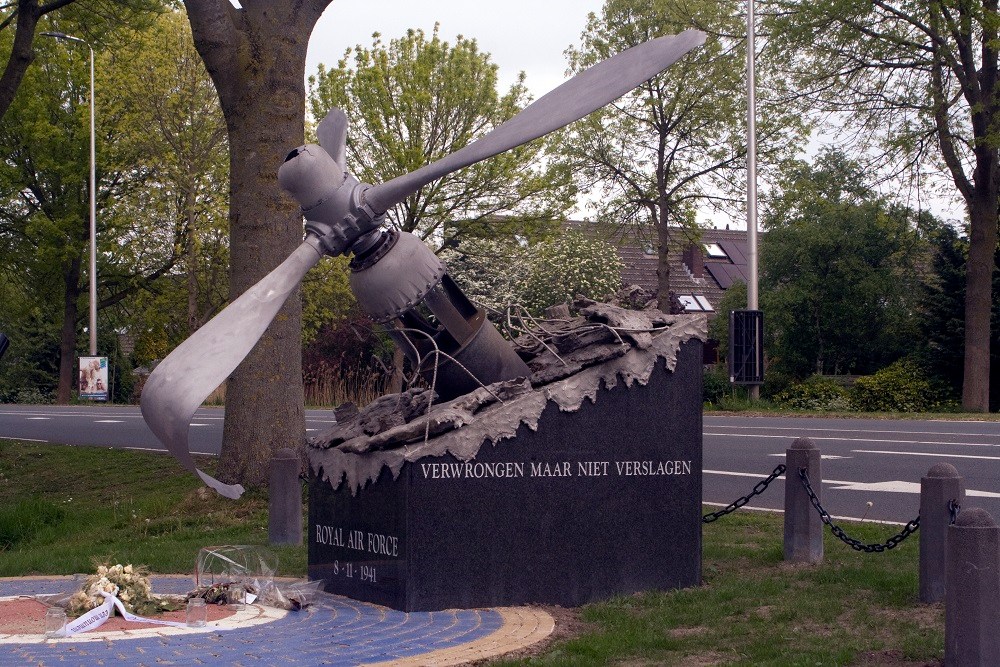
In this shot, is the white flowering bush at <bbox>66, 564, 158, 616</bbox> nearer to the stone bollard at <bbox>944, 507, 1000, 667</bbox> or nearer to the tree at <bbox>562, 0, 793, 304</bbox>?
the stone bollard at <bbox>944, 507, 1000, 667</bbox>

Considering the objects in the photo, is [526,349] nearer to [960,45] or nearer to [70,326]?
[960,45]

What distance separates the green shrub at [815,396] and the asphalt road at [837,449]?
5.02 m

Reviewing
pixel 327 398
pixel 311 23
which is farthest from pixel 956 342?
pixel 311 23

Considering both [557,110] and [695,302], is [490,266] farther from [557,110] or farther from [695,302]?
[557,110]

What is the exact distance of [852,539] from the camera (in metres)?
7.88

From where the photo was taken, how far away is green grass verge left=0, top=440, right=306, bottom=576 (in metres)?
9.20

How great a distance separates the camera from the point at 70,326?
126 ft

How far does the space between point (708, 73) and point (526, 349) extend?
26579 mm

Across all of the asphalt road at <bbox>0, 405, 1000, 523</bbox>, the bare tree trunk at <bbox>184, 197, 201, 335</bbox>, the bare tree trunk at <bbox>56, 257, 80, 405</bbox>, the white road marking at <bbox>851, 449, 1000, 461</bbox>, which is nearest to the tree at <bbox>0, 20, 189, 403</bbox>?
the bare tree trunk at <bbox>56, 257, 80, 405</bbox>

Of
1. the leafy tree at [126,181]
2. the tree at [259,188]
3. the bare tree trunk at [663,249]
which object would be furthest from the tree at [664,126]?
the tree at [259,188]

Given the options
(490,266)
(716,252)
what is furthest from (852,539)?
(716,252)

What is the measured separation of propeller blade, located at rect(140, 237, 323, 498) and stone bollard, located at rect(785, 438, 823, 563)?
3.85 metres

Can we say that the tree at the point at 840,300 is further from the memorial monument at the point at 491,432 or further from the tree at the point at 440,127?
the memorial monument at the point at 491,432

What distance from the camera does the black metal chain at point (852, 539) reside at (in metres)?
7.15
